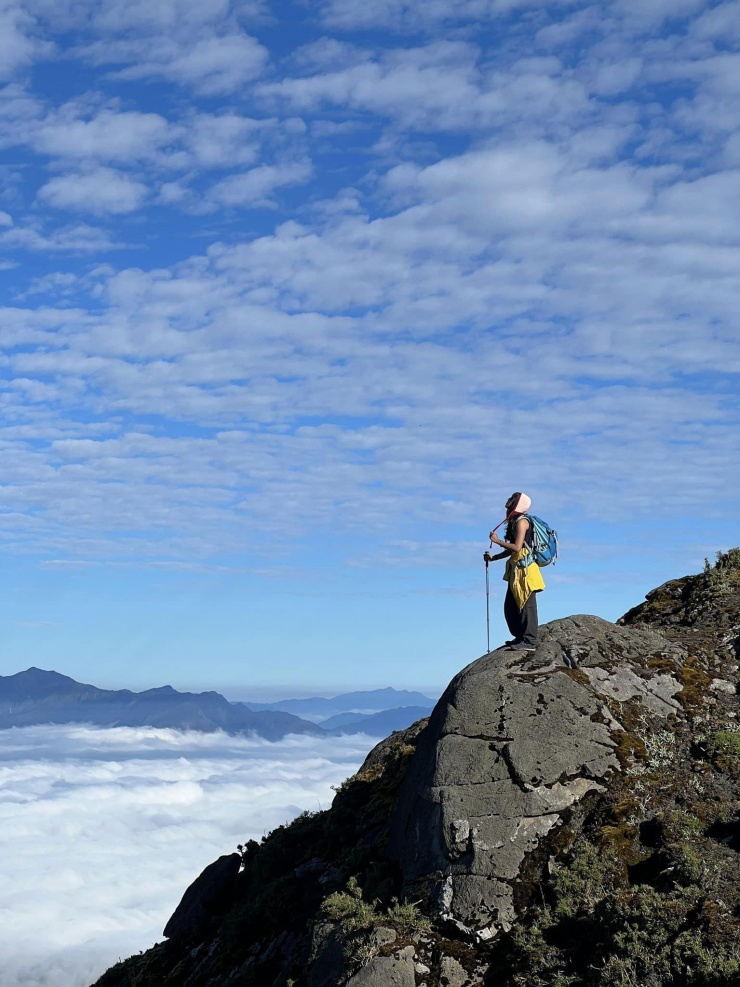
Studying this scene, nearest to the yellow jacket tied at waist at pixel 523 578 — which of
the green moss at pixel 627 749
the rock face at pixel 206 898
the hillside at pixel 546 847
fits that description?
the hillside at pixel 546 847

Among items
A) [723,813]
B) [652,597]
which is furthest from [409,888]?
[652,597]

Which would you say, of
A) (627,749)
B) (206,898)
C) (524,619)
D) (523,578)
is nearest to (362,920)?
(627,749)

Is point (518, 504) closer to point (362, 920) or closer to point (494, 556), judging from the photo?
point (494, 556)

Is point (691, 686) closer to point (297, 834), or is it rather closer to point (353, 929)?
point (353, 929)

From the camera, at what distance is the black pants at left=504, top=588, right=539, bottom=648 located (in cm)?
1725

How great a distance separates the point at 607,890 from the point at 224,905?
11.0m

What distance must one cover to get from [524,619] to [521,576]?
2.68ft

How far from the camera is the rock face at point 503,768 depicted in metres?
13.8

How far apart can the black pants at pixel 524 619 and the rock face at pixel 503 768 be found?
44cm

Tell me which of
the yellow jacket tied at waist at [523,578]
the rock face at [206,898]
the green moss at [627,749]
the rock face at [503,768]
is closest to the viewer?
the rock face at [503,768]

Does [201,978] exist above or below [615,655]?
below

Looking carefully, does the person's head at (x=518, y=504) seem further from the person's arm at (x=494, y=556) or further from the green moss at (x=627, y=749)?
the green moss at (x=627, y=749)

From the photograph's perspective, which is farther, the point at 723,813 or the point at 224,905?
the point at 224,905

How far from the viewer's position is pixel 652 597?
24109 millimetres
